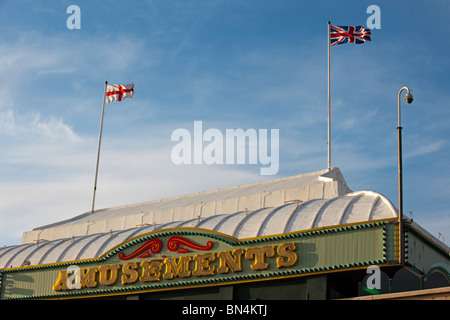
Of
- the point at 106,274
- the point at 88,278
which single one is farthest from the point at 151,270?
the point at 88,278

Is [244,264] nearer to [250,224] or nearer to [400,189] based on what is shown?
[250,224]

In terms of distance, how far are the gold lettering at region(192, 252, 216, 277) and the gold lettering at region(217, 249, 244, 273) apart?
0.41 m

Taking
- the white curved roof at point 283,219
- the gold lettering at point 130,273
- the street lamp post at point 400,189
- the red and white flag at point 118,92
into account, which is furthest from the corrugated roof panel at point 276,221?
the red and white flag at point 118,92

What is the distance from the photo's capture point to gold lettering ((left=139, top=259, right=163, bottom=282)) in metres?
32.0

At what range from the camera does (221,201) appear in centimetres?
4372

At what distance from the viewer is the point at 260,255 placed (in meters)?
29.2

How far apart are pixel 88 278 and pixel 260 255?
1002 centimetres

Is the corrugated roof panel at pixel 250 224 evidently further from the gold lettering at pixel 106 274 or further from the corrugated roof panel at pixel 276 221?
the gold lettering at pixel 106 274

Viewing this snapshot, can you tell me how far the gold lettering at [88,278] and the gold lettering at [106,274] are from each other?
1.30 feet
